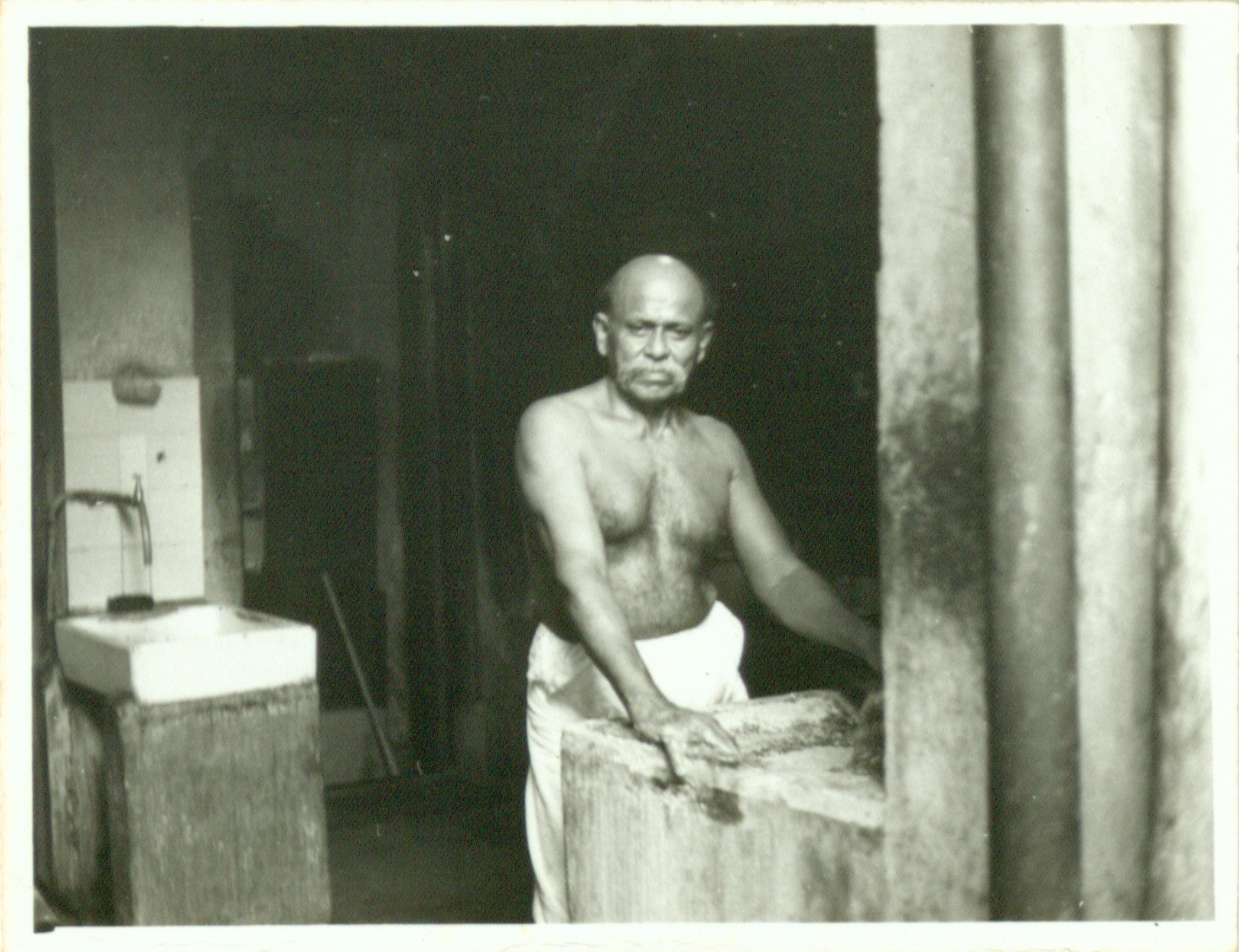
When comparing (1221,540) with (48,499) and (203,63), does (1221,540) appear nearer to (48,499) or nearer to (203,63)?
(48,499)

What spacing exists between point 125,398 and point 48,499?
1.27 feet

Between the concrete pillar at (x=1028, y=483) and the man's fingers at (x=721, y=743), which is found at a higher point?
the concrete pillar at (x=1028, y=483)

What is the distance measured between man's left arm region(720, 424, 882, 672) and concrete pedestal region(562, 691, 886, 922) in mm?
492

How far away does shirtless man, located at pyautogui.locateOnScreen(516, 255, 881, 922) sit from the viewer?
3.14 meters

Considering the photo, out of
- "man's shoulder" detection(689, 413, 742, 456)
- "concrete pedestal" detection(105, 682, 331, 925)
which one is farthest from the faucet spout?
"man's shoulder" detection(689, 413, 742, 456)

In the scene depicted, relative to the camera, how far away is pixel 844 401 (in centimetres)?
394

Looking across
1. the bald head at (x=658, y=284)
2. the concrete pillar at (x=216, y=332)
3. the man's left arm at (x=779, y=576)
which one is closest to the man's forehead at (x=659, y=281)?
the bald head at (x=658, y=284)

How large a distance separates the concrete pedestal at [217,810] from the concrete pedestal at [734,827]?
1.04 metres

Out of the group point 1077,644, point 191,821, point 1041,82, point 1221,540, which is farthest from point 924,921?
point 191,821

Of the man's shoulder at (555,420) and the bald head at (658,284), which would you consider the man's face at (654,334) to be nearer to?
the bald head at (658,284)

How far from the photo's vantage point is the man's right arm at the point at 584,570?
2.41 m

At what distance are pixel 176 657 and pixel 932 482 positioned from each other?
1.88m

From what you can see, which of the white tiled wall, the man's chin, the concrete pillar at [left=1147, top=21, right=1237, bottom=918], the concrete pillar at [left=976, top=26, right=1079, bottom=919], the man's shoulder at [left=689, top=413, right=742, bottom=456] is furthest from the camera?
the white tiled wall

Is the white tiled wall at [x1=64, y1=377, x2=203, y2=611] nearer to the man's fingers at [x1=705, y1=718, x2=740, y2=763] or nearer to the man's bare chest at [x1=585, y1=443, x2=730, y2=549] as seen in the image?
the man's bare chest at [x1=585, y1=443, x2=730, y2=549]
